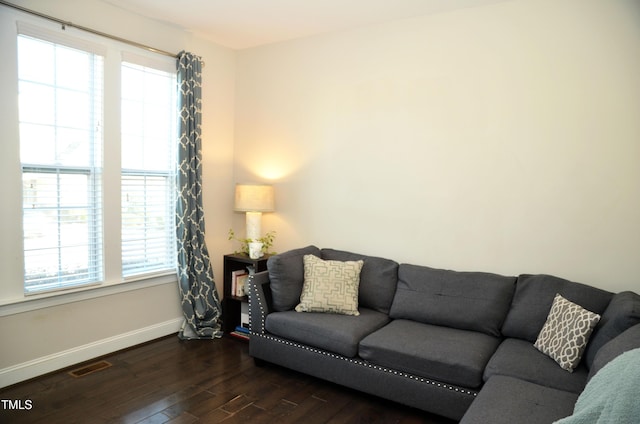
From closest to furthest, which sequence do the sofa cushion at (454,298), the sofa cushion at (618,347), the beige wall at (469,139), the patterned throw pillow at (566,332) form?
the sofa cushion at (618,347) < the patterned throw pillow at (566,332) < the beige wall at (469,139) < the sofa cushion at (454,298)

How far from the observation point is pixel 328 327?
3096mm

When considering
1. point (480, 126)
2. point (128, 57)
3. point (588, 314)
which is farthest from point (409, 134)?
point (128, 57)

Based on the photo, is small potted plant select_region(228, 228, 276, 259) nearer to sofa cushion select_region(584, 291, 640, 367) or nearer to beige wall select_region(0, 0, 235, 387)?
beige wall select_region(0, 0, 235, 387)

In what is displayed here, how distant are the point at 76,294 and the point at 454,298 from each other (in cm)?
281

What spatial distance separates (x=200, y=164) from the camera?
13.4ft

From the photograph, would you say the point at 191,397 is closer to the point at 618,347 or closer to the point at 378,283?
the point at 378,283

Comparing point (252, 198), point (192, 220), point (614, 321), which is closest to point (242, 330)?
point (192, 220)

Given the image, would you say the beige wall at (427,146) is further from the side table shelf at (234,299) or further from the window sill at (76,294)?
the side table shelf at (234,299)

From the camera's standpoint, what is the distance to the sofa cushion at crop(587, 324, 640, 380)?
1.93m

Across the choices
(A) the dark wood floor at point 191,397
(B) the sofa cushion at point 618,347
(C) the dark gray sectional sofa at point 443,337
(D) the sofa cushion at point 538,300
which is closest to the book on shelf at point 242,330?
(A) the dark wood floor at point 191,397

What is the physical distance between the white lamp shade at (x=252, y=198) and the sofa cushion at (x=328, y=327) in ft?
3.46

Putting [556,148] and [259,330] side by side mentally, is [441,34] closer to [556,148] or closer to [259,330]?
[556,148]

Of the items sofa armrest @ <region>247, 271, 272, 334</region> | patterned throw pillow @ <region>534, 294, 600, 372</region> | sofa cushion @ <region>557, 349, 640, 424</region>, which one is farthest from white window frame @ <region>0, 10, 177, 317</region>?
sofa cushion @ <region>557, 349, 640, 424</region>

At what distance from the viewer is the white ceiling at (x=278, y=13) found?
327 centimetres
